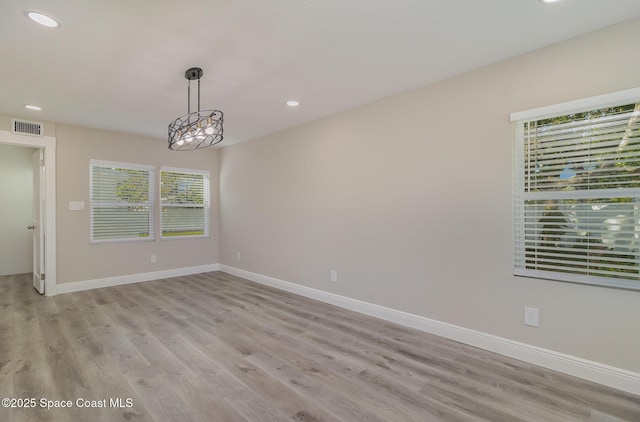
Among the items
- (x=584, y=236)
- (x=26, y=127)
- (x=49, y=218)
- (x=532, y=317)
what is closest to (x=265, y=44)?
(x=584, y=236)

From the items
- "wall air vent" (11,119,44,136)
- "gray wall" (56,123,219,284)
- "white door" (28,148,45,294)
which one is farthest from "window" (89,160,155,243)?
"wall air vent" (11,119,44,136)

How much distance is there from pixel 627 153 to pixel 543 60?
3.01 ft

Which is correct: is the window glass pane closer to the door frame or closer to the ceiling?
the ceiling

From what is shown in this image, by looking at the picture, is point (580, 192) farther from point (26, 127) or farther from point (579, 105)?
point (26, 127)

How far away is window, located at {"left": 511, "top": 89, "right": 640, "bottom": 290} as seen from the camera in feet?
6.67

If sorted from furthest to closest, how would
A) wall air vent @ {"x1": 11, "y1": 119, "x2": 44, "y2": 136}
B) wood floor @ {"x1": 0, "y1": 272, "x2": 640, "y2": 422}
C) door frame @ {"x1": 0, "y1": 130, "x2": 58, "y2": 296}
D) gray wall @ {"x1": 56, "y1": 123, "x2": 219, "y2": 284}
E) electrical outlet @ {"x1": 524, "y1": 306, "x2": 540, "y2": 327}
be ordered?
gray wall @ {"x1": 56, "y1": 123, "x2": 219, "y2": 284}, door frame @ {"x1": 0, "y1": 130, "x2": 58, "y2": 296}, wall air vent @ {"x1": 11, "y1": 119, "x2": 44, "y2": 136}, electrical outlet @ {"x1": 524, "y1": 306, "x2": 540, "y2": 327}, wood floor @ {"x1": 0, "y1": 272, "x2": 640, "y2": 422}

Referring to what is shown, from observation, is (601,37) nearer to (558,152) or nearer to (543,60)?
(543,60)

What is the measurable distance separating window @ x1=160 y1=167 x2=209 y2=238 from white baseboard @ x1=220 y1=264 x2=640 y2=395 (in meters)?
3.21

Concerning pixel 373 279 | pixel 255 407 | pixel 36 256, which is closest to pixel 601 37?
pixel 373 279

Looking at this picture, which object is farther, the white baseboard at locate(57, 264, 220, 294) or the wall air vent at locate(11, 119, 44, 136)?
the white baseboard at locate(57, 264, 220, 294)

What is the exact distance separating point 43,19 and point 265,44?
1.45 meters

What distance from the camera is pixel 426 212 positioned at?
9.92 ft

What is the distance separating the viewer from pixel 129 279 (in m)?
5.00

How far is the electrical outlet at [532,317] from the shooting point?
237 cm
